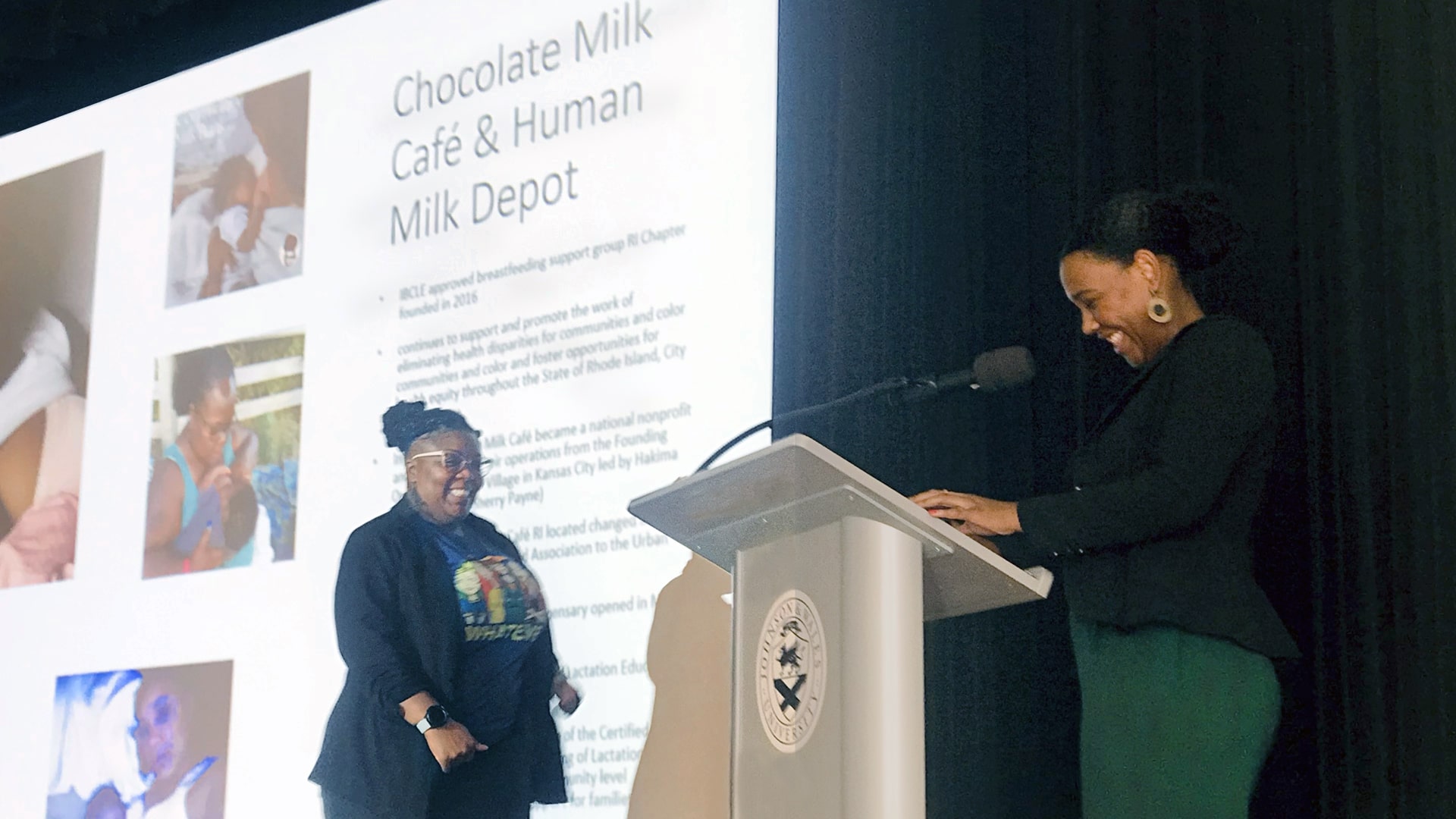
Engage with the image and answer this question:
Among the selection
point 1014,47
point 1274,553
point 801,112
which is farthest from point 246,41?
point 1274,553

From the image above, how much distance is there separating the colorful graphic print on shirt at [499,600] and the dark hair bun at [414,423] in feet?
0.99

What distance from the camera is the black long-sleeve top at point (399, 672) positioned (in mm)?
3072

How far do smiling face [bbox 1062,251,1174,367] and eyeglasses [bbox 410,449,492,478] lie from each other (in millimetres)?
1367

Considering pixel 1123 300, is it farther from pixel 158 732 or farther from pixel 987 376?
pixel 158 732

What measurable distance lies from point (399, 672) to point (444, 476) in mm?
427

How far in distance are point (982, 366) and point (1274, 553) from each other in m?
0.74

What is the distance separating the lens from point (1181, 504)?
2.13m

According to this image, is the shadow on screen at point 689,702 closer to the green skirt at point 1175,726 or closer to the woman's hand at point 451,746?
the woman's hand at point 451,746

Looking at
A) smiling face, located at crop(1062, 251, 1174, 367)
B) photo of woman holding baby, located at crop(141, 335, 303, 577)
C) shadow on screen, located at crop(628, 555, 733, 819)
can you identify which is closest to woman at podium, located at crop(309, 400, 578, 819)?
shadow on screen, located at crop(628, 555, 733, 819)

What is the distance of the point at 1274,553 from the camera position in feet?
8.30

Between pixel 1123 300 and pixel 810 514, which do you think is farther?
pixel 1123 300

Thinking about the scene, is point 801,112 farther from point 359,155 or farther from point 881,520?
point 881,520

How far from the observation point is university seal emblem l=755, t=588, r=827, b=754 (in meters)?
1.73

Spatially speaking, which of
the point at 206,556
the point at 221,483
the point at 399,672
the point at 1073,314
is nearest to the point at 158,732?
the point at 206,556
